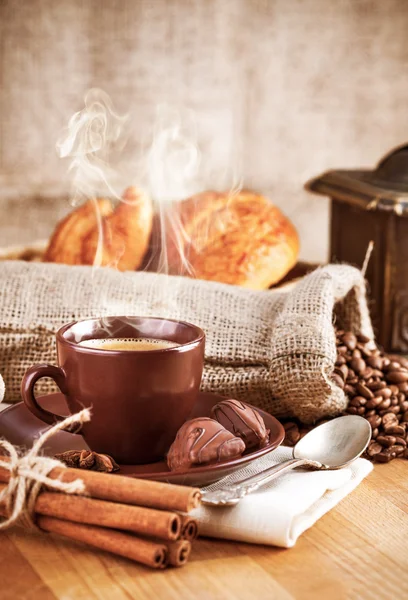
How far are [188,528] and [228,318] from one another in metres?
0.54

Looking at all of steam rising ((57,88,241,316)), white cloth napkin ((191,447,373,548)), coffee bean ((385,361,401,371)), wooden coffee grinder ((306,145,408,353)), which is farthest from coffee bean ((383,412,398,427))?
steam rising ((57,88,241,316))

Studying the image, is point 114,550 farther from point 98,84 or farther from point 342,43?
point 342,43

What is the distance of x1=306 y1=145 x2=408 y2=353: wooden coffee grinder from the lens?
1.74m

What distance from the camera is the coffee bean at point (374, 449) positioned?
3.53 ft

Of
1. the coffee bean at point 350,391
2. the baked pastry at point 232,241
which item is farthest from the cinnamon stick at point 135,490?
the baked pastry at point 232,241

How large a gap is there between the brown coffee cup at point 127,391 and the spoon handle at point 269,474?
12 centimetres

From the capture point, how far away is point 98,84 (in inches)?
113

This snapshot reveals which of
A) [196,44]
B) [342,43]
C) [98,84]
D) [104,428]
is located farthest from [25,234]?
[104,428]

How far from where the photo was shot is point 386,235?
1761 millimetres

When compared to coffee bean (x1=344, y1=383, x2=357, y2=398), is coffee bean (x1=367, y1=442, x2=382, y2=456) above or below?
below

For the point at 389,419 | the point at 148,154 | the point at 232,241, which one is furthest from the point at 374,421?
the point at 148,154

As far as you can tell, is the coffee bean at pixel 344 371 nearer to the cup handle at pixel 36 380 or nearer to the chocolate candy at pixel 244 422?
the chocolate candy at pixel 244 422

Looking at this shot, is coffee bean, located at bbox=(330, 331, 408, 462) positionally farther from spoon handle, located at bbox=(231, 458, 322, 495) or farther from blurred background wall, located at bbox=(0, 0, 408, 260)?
blurred background wall, located at bbox=(0, 0, 408, 260)

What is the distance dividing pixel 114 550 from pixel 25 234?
7.88 ft
